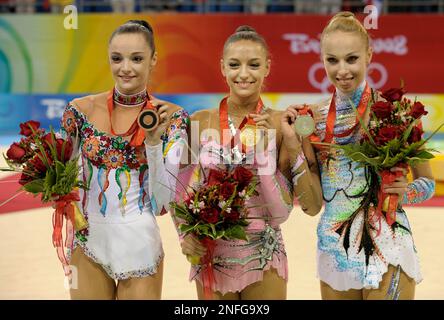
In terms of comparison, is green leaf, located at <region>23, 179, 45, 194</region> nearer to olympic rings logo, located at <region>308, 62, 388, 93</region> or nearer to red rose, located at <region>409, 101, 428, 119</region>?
red rose, located at <region>409, 101, 428, 119</region>

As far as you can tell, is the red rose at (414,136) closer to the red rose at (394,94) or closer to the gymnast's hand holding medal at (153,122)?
the red rose at (394,94)

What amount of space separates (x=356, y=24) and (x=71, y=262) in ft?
4.77

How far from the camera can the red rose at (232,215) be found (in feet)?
8.21

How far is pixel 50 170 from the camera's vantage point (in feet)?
8.72

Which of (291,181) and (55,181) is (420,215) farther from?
(55,181)

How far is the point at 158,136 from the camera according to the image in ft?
9.04

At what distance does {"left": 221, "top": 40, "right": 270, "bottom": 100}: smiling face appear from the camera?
109 inches

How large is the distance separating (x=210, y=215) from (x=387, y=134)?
2.25 feet

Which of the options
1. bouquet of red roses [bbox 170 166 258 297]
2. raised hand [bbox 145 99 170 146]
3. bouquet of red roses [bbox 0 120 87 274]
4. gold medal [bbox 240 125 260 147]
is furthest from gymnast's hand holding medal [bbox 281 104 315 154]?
bouquet of red roses [bbox 0 120 87 274]

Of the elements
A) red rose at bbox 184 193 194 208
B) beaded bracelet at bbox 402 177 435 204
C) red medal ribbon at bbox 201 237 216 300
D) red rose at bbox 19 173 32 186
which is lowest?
red medal ribbon at bbox 201 237 216 300

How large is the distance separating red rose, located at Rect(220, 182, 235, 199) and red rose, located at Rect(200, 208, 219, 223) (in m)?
0.06

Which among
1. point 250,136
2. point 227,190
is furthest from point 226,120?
point 227,190

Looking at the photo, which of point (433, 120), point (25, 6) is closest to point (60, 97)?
point (25, 6)

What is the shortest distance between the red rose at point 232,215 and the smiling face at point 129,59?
0.70 metres
